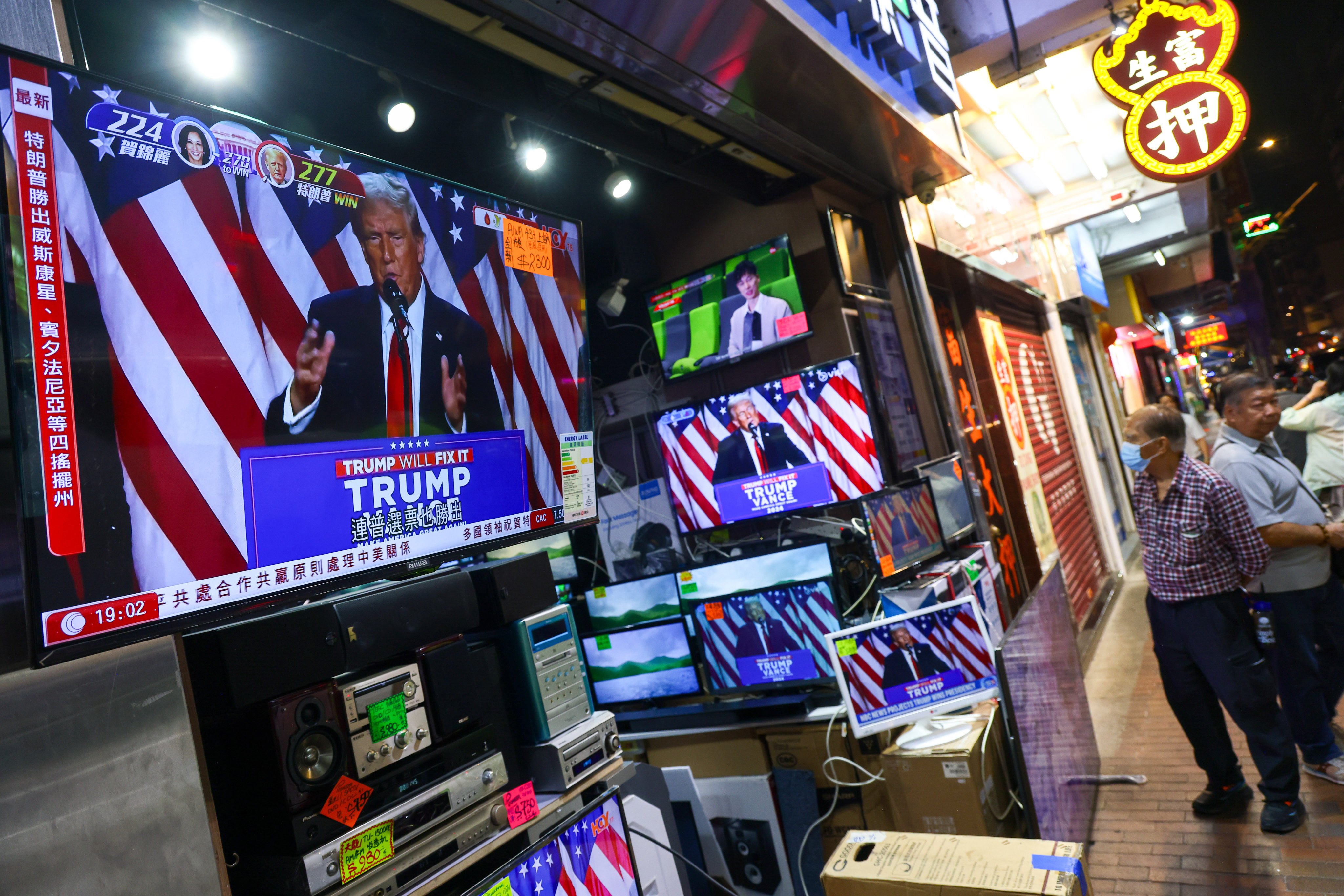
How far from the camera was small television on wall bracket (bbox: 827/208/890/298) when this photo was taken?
14.4 ft

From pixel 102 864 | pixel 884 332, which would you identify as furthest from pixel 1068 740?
pixel 102 864

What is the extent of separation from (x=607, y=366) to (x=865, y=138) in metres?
1.94

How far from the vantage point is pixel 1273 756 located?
10.8ft

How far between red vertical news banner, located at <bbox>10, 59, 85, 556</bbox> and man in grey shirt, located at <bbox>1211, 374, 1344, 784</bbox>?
4.02 meters

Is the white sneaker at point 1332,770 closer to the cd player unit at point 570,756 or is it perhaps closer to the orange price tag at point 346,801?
the cd player unit at point 570,756

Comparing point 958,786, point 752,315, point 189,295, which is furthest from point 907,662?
point 189,295

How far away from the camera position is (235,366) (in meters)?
1.50

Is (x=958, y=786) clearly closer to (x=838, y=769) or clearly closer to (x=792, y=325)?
(x=838, y=769)

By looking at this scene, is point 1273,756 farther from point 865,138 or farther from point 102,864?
point 102,864

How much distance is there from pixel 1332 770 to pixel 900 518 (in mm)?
2140

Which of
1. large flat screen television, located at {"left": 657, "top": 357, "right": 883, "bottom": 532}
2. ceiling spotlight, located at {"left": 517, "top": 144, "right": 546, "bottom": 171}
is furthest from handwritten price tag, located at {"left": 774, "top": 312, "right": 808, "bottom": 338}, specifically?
→ ceiling spotlight, located at {"left": 517, "top": 144, "right": 546, "bottom": 171}

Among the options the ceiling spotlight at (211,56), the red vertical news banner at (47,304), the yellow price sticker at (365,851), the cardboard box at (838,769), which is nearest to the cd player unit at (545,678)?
the yellow price sticker at (365,851)

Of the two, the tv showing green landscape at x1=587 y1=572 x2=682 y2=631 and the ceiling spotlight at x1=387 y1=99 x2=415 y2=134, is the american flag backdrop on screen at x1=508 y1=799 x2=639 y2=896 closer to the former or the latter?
the tv showing green landscape at x1=587 y1=572 x2=682 y2=631

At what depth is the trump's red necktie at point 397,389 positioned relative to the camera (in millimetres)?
1786
